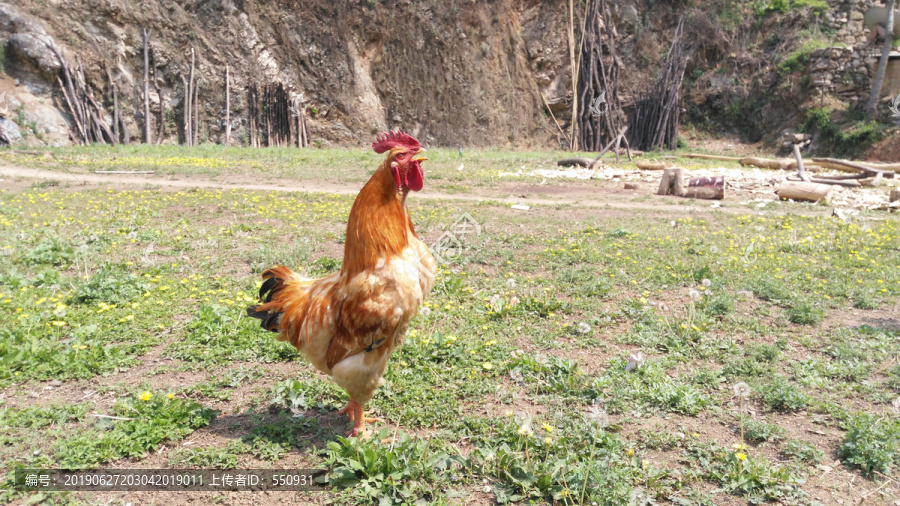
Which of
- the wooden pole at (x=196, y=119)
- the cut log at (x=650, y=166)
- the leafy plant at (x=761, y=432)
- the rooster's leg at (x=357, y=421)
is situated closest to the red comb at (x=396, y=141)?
the rooster's leg at (x=357, y=421)

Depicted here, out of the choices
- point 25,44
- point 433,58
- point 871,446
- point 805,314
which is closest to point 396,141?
point 871,446

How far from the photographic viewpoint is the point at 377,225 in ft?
10.8

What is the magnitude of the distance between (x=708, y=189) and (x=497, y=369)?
1120 centimetres

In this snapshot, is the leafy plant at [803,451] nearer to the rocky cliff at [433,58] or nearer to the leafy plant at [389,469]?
the leafy plant at [389,469]

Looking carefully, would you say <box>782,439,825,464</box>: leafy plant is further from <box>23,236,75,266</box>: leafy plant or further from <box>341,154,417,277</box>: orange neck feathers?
<box>23,236,75,266</box>: leafy plant

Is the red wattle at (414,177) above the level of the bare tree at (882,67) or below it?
below

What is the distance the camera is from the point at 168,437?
11.3ft

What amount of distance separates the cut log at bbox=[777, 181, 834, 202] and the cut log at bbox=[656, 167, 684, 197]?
2.43 m

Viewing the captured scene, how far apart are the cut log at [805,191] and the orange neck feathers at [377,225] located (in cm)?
1341

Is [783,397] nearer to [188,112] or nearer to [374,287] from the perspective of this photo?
[374,287]

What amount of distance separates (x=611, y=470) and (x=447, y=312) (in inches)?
108

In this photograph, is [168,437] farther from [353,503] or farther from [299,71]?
[299,71]

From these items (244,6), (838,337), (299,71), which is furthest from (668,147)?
(838,337)

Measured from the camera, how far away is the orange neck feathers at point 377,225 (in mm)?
3277
